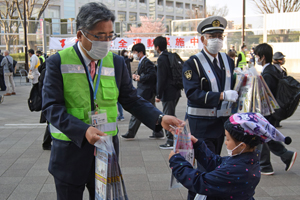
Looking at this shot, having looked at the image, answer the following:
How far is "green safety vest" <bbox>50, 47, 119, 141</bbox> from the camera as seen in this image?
221 cm

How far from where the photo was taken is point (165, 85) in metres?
6.30

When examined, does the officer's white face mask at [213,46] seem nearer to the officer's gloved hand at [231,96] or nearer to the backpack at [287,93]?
the officer's gloved hand at [231,96]

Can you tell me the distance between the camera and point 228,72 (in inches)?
139

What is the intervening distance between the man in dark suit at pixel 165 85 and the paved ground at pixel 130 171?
692 millimetres

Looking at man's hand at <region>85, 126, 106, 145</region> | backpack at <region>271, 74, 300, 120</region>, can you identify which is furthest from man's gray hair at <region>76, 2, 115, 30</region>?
backpack at <region>271, 74, 300, 120</region>

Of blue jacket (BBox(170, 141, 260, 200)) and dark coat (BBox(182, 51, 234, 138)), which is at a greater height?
dark coat (BBox(182, 51, 234, 138))

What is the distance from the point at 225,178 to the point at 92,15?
1.38m

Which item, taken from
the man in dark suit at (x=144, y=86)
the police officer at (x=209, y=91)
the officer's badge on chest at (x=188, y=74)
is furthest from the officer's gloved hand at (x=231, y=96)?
the man in dark suit at (x=144, y=86)

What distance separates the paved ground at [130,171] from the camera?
4125 mm

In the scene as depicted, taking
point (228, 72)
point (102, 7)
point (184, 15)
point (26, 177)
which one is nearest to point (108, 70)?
point (102, 7)

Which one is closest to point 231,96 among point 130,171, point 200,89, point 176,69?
point 200,89

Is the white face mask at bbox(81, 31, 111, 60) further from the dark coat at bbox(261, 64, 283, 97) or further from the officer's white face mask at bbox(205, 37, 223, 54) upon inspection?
the dark coat at bbox(261, 64, 283, 97)

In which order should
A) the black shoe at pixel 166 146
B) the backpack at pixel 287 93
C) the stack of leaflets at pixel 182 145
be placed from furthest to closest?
the black shoe at pixel 166 146, the backpack at pixel 287 93, the stack of leaflets at pixel 182 145

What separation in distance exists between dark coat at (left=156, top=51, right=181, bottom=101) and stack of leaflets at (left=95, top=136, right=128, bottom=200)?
4164mm
